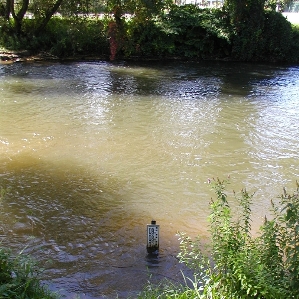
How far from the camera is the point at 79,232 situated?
5723mm

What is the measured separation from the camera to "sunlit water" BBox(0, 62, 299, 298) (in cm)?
528

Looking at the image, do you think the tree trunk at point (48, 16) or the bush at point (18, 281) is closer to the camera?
the bush at point (18, 281)

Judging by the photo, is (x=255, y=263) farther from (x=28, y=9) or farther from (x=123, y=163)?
(x=28, y=9)

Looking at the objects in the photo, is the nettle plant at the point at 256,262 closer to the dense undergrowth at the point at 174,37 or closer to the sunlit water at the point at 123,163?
the sunlit water at the point at 123,163

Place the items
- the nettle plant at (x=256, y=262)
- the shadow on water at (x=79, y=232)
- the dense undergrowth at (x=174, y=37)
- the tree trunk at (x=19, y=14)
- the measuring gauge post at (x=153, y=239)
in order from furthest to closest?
the tree trunk at (x=19, y=14) → the dense undergrowth at (x=174, y=37) → the measuring gauge post at (x=153, y=239) → the shadow on water at (x=79, y=232) → the nettle plant at (x=256, y=262)

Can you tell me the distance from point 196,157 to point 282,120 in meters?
3.63

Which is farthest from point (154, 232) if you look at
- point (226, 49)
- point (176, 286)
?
point (226, 49)

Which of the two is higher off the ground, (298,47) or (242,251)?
(298,47)

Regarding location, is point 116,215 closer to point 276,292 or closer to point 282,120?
point 276,292

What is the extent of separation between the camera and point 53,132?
9406 millimetres

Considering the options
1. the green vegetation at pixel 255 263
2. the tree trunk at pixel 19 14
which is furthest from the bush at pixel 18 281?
the tree trunk at pixel 19 14

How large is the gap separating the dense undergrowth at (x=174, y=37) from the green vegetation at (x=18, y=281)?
16.6 metres

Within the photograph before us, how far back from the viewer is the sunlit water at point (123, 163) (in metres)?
5.28

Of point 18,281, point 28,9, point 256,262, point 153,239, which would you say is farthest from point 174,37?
point 256,262
